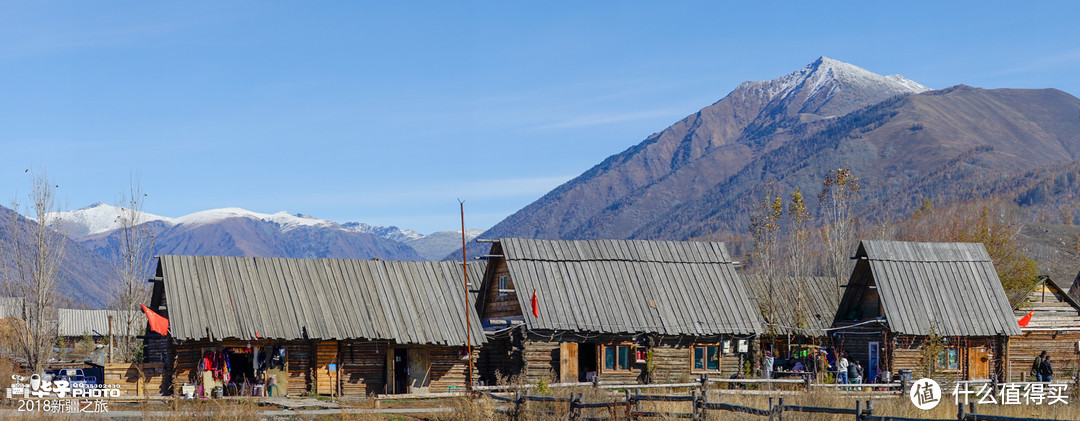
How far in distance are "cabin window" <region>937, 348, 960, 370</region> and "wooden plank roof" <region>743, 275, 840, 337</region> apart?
5.80 meters

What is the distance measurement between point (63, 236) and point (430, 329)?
2592 cm

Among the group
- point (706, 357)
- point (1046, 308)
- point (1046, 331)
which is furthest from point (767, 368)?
point (1046, 308)

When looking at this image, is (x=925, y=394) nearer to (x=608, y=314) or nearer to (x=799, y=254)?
(x=608, y=314)

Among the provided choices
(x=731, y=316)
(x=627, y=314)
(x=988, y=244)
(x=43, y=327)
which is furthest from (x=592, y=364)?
(x=988, y=244)

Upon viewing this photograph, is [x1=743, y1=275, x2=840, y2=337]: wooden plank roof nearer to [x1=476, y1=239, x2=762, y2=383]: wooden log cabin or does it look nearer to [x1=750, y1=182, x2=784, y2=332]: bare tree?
[x1=750, y1=182, x2=784, y2=332]: bare tree

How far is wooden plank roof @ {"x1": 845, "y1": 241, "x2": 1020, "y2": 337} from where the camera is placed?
44531 mm

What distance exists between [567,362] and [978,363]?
16522 mm

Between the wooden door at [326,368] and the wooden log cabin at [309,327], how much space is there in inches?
1.4

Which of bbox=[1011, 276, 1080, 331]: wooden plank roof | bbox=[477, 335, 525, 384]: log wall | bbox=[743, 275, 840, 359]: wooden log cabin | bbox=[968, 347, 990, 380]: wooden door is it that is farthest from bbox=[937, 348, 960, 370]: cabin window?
bbox=[477, 335, 525, 384]: log wall

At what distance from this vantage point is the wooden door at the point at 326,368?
39.2m

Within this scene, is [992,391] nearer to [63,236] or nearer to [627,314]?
[627,314]

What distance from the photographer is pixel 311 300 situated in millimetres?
40812

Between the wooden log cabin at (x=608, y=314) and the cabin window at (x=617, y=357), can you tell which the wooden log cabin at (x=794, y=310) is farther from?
the cabin window at (x=617, y=357)

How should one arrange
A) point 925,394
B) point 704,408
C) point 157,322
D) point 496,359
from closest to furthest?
point 704,408 < point 925,394 < point 157,322 < point 496,359
